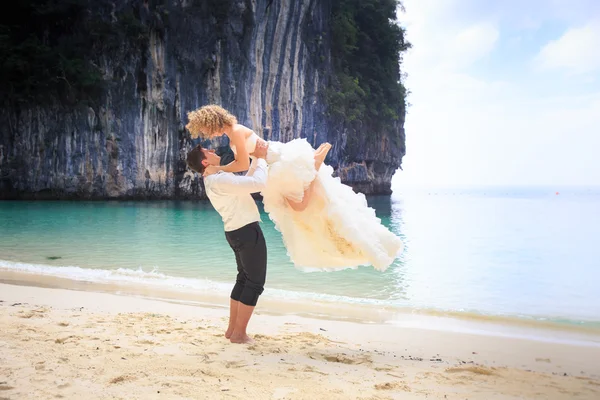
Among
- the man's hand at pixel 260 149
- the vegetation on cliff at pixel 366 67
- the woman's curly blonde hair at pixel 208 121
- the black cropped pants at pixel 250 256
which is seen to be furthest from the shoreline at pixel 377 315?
the vegetation on cliff at pixel 366 67

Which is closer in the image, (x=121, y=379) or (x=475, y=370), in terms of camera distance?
(x=121, y=379)

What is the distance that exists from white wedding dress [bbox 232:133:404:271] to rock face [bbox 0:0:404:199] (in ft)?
90.3

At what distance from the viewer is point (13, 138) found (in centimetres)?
2853

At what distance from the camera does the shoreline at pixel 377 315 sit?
540cm

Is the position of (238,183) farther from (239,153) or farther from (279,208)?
(279,208)

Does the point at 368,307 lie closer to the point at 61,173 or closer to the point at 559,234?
the point at 559,234

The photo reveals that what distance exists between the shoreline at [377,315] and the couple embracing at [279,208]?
1678mm

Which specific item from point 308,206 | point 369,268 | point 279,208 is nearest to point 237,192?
point 279,208

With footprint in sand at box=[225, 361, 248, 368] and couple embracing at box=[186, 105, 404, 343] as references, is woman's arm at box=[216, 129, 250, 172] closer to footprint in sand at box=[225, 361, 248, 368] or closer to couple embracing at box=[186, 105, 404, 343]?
couple embracing at box=[186, 105, 404, 343]

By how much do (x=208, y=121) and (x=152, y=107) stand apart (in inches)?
1089

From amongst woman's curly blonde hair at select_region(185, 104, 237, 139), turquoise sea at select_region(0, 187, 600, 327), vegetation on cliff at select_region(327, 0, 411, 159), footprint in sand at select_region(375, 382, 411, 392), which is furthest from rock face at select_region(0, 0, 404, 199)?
footprint in sand at select_region(375, 382, 411, 392)

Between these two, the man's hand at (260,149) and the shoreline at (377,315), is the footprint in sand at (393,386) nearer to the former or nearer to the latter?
the man's hand at (260,149)

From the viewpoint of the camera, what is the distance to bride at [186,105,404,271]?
12.1ft

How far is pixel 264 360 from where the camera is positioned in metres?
3.48
